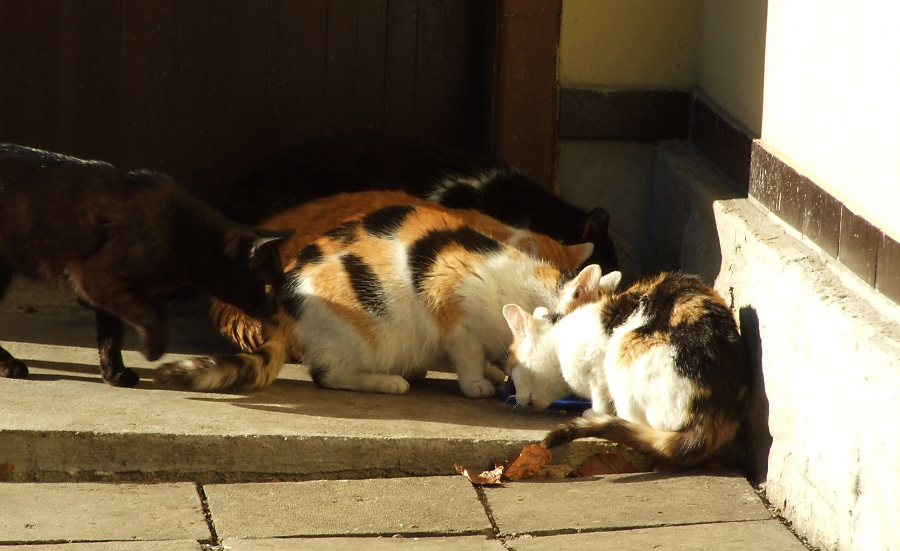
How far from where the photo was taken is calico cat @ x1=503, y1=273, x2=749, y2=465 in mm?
4031

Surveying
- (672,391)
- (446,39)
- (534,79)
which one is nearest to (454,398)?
(672,391)

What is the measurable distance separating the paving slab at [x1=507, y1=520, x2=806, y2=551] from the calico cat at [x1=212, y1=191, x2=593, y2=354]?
69.6 inches

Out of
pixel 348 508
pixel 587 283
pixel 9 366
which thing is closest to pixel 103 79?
pixel 9 366

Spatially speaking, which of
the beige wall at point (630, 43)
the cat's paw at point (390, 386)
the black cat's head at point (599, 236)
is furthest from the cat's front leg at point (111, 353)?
the beige wall at point (630, 43)

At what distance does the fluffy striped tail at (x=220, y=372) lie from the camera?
177 inches

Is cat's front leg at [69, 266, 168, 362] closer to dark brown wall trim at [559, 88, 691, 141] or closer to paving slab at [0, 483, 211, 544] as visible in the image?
paving slab at [0, 483, 211, 544]

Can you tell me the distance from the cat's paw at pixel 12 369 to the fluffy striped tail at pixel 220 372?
2.04 ft

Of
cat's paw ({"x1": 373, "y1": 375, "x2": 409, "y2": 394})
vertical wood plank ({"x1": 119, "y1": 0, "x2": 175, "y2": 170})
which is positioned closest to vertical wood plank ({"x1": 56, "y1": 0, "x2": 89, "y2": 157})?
vertical wood plank ({"x1": 119, "y1": 0, "x2": 175, "y2": 170})

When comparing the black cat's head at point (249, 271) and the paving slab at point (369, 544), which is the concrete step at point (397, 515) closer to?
the paving slab at point (369, 544)

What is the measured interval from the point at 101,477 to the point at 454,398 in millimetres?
1627

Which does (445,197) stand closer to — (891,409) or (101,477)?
(101,477)

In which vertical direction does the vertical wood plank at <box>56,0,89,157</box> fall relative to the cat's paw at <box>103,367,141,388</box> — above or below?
above

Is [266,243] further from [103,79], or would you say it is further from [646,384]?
[103,79]

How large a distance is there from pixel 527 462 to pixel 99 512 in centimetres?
161
